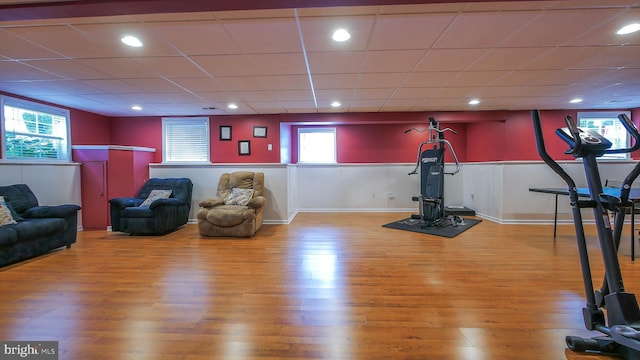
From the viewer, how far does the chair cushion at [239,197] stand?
15.5ft

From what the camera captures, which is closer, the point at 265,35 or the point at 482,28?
the point at 482,28

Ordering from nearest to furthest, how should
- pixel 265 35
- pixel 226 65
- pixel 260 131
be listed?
1. pixel 265 35
2. pixel 226 65
3. pixel 260 131

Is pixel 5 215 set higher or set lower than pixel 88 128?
lower

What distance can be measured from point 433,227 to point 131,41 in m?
4.82

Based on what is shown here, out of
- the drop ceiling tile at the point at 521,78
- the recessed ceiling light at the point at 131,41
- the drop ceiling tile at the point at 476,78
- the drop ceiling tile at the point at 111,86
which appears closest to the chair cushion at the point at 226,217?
the drop ceiling tile at the point at 111,86

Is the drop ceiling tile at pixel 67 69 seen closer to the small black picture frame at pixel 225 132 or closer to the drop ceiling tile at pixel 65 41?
the drop ceiling tile at pixel 65 41

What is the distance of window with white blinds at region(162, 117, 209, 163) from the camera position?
20.4ft

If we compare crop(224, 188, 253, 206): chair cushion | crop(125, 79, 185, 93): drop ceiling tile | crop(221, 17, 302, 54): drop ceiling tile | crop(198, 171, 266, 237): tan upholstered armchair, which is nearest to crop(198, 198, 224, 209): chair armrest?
crop(198, 171, 266, 237): tan upholstered armchair

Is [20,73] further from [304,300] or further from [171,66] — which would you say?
[304,300]

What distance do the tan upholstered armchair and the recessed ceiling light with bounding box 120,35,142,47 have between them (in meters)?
2.45

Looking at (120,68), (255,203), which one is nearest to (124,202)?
(255,203)

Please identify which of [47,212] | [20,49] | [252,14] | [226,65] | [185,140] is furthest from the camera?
[185,140]

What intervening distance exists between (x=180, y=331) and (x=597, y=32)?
418 centimetres

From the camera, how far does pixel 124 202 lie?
14.8 ft
